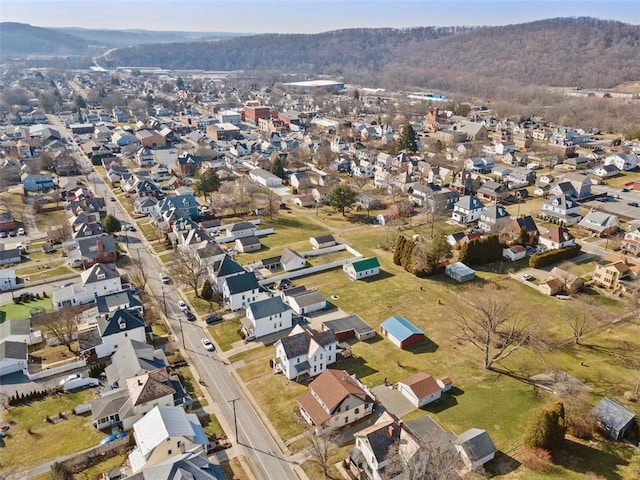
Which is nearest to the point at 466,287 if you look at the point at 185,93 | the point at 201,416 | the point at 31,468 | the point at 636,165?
the point at 201,416

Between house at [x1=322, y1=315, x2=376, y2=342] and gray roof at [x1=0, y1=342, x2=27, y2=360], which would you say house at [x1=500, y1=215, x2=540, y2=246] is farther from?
gray roof at [x1=0, y1=342, x2=27, y2=360]

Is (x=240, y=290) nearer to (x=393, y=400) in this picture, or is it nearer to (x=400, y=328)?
(x=400, y=328)

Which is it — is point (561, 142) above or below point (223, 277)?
above

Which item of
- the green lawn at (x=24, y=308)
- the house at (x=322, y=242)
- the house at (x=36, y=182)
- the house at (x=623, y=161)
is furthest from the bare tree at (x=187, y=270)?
the house at (x=623, y=161)

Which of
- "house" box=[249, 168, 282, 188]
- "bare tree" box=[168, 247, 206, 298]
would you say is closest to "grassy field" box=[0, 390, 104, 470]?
"bare tree" box=[168, 247, 206, 298]

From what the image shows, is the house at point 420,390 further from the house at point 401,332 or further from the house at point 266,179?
the house at point 266,179

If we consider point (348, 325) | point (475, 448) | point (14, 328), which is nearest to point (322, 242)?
point (348, 325)

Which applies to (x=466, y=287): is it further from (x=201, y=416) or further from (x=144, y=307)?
(x=144, y=307)
